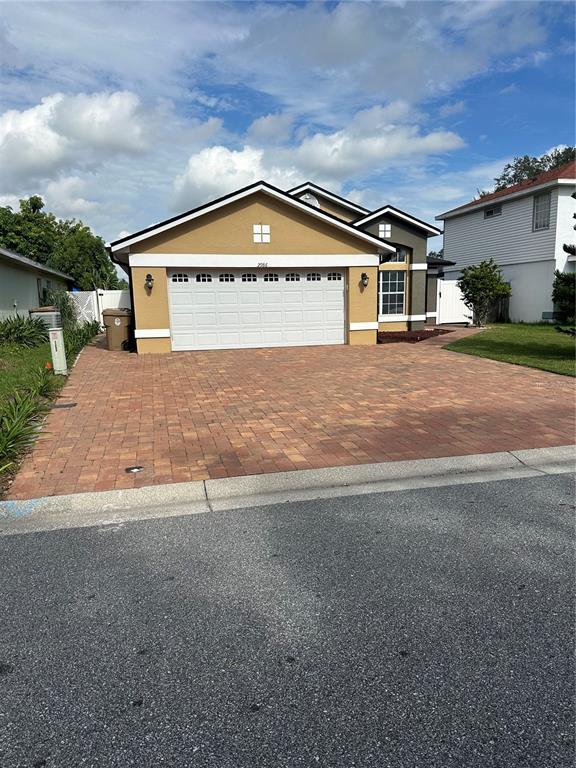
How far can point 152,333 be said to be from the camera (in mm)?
14945

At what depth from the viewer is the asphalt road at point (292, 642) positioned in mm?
2117

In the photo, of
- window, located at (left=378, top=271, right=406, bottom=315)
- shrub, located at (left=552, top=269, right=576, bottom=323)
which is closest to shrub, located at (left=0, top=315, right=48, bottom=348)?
window, located at (left=378, top=271, right=406, bottom=315)

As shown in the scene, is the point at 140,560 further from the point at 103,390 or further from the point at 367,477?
the point at 103,390

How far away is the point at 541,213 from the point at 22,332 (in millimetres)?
22371

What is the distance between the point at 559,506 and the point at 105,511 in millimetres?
3913

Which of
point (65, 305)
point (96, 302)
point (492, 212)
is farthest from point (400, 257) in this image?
point (65, 305)

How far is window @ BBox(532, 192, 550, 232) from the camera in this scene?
76.9 feet

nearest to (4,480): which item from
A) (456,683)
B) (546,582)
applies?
(456,683)

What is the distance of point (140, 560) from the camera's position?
3.59 m

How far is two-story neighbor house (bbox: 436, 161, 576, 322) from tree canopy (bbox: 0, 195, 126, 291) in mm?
26366

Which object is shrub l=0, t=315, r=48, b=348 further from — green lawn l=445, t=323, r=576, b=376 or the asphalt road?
the asphalt road

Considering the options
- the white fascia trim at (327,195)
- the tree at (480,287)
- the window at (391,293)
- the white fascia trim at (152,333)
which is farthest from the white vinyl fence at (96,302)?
the tree at (480,287)

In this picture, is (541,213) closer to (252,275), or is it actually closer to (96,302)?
(252,275)

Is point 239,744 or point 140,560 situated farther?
point 140,560
